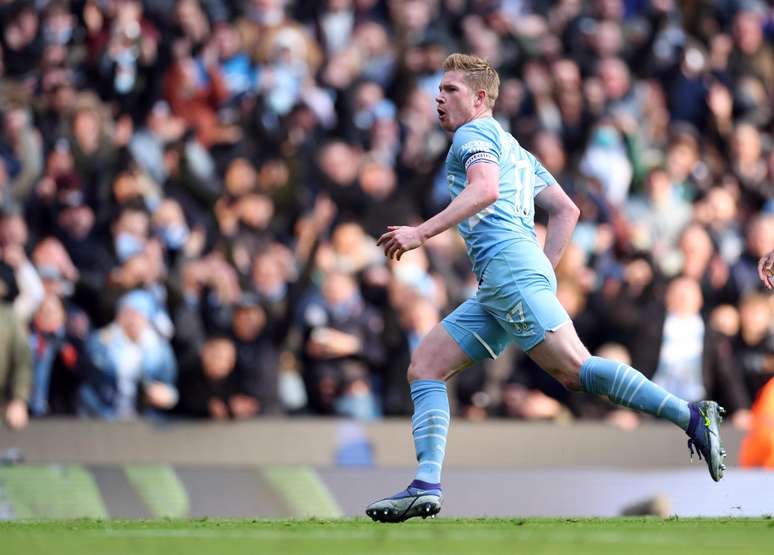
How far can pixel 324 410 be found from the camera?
11.5m

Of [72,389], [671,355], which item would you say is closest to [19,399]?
[72,389]

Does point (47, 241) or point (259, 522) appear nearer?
point (259, 522)

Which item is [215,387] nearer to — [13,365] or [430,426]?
[13,365]

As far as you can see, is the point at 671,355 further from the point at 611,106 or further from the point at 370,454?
the point at 611,106

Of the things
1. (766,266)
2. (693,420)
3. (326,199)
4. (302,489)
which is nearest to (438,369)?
(693,420)

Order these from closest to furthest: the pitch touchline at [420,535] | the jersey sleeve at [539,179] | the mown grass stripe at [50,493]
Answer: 1. the pitch touchline at [420,535]
2. the jersey sleeve at [539,179]
3. the mown grass stripe at [50,493]

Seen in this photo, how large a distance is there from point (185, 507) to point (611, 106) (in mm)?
7313

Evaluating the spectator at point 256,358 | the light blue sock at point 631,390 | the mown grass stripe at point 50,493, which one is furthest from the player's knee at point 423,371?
the spectator at point 256,358

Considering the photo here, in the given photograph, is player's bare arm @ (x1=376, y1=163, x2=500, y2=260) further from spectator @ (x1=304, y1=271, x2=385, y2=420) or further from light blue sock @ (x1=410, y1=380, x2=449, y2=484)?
spectator @ (x1=304, y1=271, x2=385, y2=420)

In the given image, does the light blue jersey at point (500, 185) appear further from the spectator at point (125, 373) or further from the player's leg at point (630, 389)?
the spectator at point (125, 373)

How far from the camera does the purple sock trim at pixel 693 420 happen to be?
22.9 feet

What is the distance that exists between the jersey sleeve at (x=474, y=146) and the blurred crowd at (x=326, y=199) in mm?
4225

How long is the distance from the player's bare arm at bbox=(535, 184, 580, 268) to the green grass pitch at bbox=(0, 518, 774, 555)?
1.31m

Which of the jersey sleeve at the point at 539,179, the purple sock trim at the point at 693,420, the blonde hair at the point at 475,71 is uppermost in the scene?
the blonde hair at the point at 475,71
